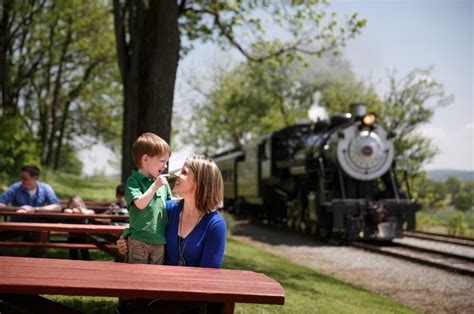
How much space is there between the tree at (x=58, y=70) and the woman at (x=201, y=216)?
19.2 m

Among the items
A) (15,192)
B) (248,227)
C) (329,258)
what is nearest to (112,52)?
(248,227)

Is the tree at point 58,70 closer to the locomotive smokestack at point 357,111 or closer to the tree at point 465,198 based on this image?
the locomotive smokestack at point 357,111

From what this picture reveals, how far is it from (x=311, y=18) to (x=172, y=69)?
22.3 ft

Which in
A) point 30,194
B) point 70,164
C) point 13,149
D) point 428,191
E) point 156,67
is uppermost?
point 70,164

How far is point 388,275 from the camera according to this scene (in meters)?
9.14

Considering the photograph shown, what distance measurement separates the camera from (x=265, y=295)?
8.84ft

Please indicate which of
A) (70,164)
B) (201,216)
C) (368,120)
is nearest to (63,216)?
(201,216)

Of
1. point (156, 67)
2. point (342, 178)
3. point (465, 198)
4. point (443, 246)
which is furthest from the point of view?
point (465, 198)

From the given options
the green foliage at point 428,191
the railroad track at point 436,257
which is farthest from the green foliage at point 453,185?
the railroad track at point 436,257

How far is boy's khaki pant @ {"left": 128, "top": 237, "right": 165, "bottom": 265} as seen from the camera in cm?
361

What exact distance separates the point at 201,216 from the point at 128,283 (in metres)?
0.87

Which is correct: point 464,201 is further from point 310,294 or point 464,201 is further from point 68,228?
point 68,228

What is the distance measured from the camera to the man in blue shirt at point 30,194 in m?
6.98

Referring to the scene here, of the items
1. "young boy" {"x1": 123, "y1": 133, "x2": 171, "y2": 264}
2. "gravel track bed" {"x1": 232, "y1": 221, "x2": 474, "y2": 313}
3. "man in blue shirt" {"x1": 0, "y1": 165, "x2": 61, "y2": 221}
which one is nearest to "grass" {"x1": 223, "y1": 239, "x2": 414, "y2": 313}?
"gravel track bed" {"x1": 232, "y1": 221, "x2": 474, "y2": 313}
